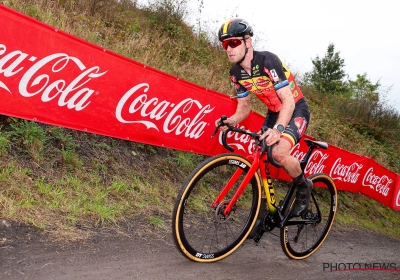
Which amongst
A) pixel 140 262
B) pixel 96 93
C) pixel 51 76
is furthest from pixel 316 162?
pixel 51 76

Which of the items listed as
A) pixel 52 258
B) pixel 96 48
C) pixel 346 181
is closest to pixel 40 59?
pixel 96 48

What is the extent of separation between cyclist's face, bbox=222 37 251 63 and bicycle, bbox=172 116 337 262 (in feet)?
2.40

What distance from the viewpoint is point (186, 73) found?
9891 millimetres

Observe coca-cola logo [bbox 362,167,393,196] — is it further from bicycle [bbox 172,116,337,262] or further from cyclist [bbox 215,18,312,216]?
cyclist [bbox 215,18,312,216]

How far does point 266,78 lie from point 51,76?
256cm

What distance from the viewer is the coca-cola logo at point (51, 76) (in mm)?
4273

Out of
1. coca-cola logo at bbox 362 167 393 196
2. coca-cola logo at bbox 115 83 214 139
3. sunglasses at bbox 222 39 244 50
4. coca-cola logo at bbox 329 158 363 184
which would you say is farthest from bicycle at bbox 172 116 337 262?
coca-cola logo at bbox 362 167 393 196

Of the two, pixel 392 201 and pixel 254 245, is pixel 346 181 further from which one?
pixel 254 245

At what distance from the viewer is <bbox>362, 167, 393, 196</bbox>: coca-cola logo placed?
35.6 feet

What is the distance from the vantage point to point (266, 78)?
4379 millimetres

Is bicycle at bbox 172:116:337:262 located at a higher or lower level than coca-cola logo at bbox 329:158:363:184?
lower

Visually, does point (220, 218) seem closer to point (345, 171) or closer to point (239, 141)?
point (239, 141)

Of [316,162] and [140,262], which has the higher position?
[316,162]

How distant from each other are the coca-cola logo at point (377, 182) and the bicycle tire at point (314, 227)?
6.12 metres
